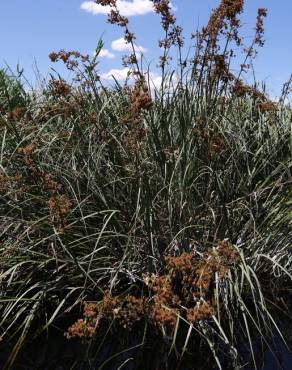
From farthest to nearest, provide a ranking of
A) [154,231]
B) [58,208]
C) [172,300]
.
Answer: [154,231]
[58,208]
[172,300]

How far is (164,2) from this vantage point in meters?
4.05

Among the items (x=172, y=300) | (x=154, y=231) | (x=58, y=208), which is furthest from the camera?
(x=154, y=231)

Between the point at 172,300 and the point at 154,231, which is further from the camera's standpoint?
the point at 154,231

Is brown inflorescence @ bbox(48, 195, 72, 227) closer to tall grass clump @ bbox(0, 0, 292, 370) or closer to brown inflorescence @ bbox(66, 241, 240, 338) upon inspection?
tall grass clump @ bbox(0, 0, 292, 370)

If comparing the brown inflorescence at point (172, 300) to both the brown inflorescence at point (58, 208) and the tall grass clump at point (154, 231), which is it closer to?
the tall grass clump at point (154, 231)

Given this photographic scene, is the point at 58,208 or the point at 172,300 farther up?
the point at 58,208

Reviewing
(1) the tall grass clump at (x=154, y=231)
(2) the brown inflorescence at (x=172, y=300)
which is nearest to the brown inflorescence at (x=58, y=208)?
(1) the tall grass clump at (x=154, y=231)

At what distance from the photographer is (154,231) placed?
12.0ft

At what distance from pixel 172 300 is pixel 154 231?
752 mm

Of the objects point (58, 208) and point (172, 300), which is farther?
point (58, 208)

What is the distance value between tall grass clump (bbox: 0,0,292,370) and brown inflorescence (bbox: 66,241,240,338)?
0.03 ft

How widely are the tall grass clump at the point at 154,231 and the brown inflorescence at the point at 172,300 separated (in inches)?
0.4

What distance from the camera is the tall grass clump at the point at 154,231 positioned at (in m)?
3.20

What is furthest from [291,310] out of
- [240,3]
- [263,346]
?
[240,3]
